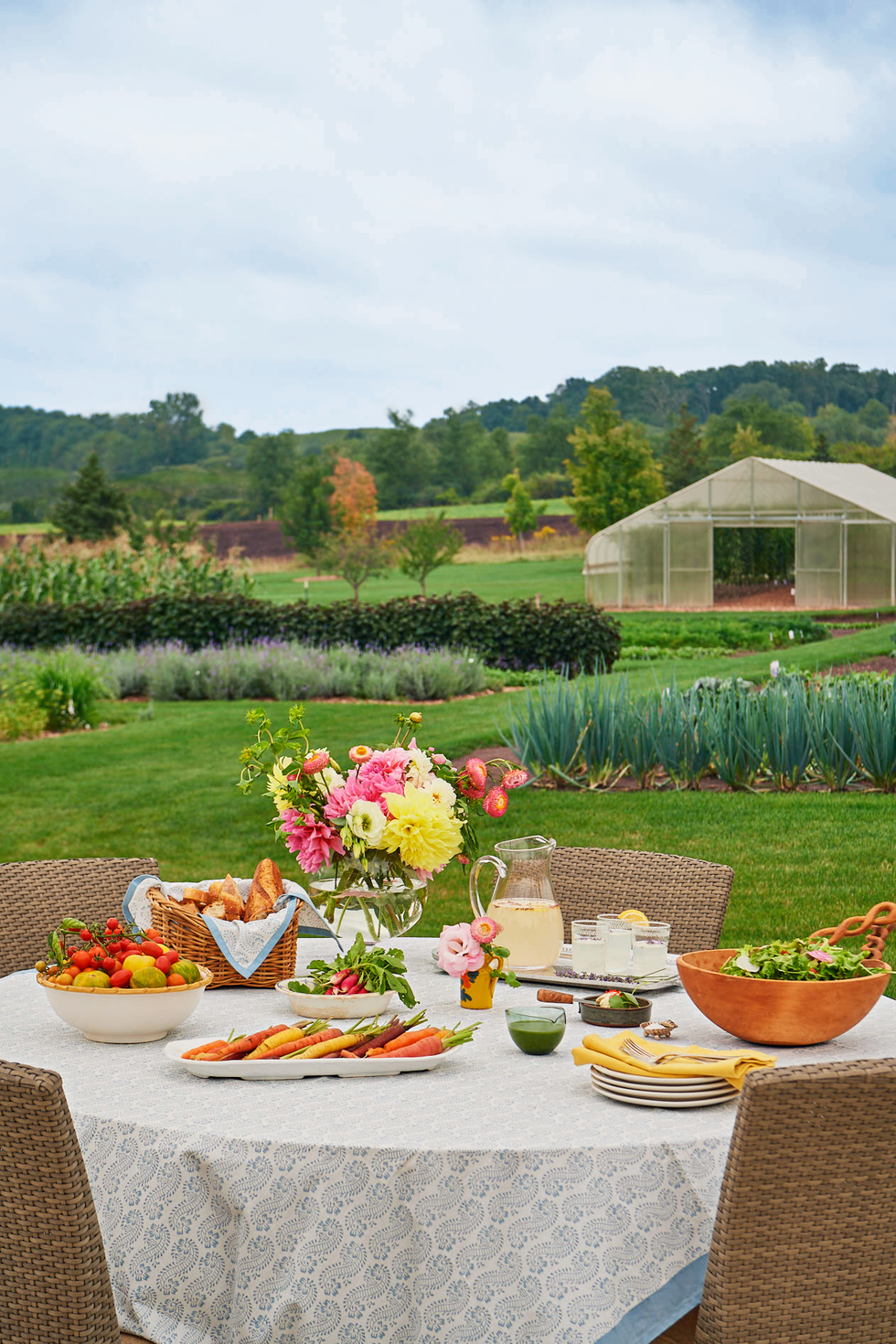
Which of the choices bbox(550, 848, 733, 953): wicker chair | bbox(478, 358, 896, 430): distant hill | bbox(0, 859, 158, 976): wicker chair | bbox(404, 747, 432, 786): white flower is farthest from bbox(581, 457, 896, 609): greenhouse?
bbox(478, 358, 896, 430): distant hill

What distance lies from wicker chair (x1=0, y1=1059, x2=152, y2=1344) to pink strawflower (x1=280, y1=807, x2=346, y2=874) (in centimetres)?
79

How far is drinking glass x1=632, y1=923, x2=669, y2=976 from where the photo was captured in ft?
8.08

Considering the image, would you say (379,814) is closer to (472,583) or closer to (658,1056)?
(658,1056)

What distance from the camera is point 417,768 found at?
235cm

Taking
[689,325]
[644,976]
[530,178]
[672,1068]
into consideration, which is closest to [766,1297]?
[672,1068]

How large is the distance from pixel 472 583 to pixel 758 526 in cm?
1547

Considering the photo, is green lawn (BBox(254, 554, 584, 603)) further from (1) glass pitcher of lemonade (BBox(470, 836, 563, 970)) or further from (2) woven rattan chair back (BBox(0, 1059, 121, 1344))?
(2) woven rattan chair back (BBox(0, 1059, 121, 1344))

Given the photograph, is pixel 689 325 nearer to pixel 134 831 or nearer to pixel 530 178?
pixel 530 178

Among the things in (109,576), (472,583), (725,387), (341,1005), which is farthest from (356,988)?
(725,387)

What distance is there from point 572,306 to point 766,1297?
49.8 m

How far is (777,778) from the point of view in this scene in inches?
310

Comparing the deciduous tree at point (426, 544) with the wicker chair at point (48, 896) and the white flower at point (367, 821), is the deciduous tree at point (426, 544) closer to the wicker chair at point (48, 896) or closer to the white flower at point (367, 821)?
the wicker chair at point (48, 896)

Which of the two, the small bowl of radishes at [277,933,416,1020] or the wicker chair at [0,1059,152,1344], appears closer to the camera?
the wicker chair at [0,1059,152,1344]

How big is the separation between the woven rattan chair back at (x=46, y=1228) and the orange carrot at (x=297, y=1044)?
0.38 metres
